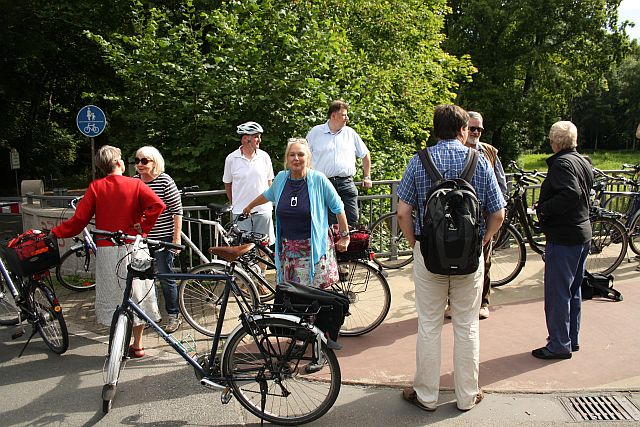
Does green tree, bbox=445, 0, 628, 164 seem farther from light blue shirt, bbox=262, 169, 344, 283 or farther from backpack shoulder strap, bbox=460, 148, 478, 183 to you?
backpack shoulder strap, bbox=460, 148, 478, 183

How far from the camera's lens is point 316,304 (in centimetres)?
358

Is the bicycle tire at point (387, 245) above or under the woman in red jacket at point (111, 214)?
under

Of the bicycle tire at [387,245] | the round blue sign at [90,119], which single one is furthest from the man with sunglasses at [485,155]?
the round blue sign at [90,119]

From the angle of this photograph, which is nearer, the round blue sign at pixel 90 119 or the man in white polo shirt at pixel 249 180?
the man in white polo shirt at pixel 249 180

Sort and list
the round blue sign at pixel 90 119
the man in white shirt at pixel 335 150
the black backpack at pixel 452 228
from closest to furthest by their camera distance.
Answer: the black backpack at pixel 452 228, the man in white shirt at pixel 335 150, the round blue sign at pixel 90 119

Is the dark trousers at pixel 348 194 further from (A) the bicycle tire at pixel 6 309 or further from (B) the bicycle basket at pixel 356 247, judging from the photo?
(A) the bicycle tire at pixel 6 309

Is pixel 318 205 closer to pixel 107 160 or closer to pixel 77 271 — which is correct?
pixel 107 160

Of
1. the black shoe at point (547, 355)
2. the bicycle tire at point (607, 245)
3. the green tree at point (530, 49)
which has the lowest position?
the black shoe at point (547, 355)

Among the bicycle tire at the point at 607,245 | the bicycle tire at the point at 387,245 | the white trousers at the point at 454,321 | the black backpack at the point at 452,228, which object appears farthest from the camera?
the bicycle tire at the point at 387,245

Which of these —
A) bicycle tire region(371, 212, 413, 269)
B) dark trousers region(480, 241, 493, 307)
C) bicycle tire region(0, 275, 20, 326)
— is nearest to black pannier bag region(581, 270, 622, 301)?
dark trousers region(480, 241, 493, 307)

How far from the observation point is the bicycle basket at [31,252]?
4699mm

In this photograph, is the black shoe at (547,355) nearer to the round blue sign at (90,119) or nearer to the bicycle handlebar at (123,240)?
the bicycle handlebar at (123,240)

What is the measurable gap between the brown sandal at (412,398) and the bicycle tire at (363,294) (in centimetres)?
106

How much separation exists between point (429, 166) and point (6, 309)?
471cm
